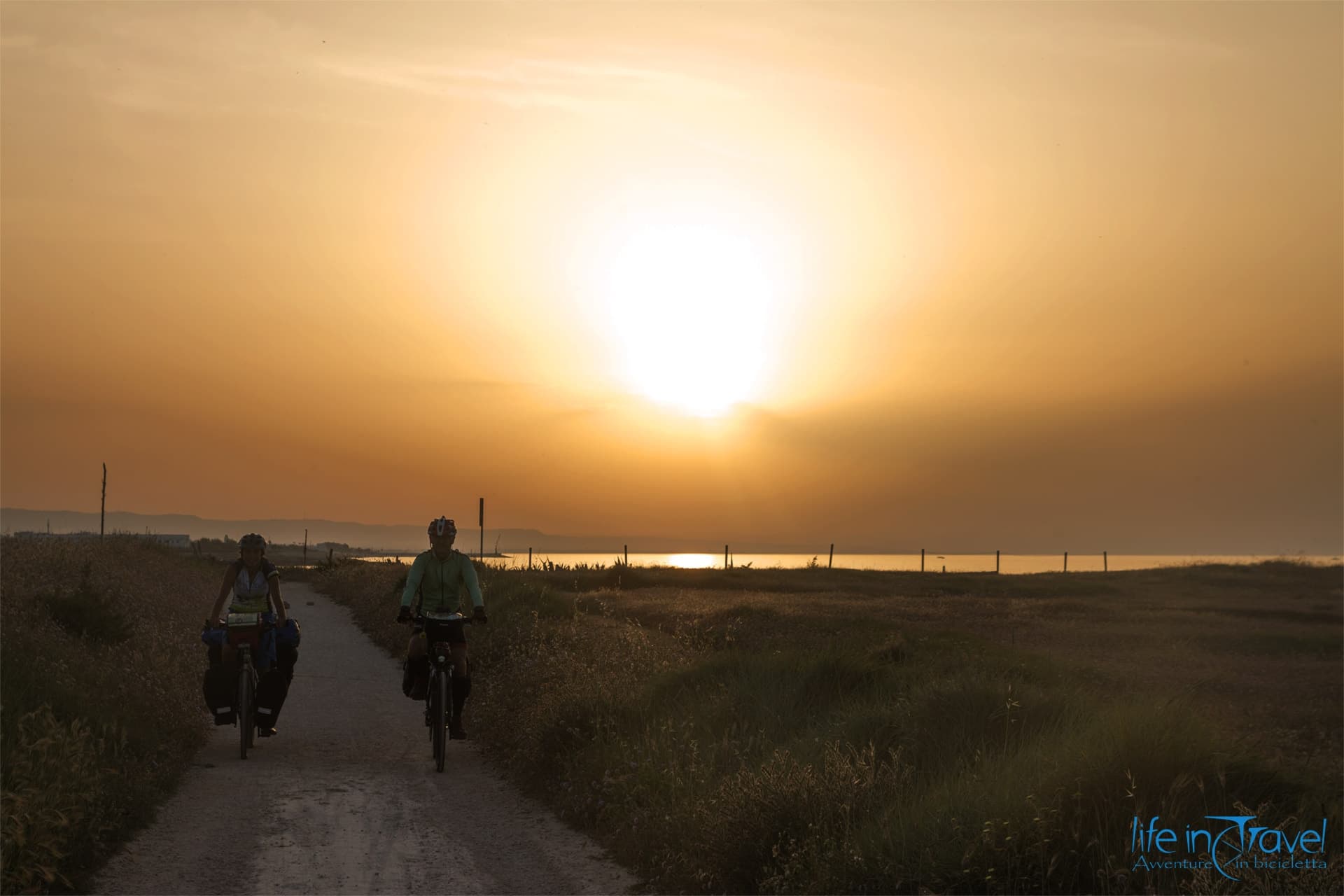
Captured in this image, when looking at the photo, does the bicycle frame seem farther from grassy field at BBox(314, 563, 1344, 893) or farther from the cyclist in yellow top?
grassy field at BBox(314, 563, 1344, 893)

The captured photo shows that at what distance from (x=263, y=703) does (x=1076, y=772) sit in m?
8.82

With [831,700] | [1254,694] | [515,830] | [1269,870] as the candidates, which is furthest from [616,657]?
[1254,694]

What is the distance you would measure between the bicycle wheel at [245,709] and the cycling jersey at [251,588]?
0.65 m

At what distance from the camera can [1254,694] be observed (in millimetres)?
20469

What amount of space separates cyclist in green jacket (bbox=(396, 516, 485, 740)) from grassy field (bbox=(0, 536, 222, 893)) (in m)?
2.53

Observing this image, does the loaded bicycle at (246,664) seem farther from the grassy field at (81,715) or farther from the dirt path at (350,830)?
the grassy field at (81,715)

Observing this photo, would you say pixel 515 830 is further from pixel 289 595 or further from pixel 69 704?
pixel 289 595

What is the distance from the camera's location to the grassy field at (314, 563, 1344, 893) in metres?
6.91

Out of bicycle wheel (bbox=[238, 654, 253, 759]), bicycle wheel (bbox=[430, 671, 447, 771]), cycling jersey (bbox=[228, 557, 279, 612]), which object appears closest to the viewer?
bicycle wheel (bbox=[430, 671, 447, 771])

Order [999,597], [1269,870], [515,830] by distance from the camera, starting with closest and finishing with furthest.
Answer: [1269,870] → [515,830] → [999,597]

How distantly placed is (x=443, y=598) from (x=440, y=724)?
147cm

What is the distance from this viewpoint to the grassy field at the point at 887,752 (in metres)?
6.91

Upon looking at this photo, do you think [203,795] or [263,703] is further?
[263,703]

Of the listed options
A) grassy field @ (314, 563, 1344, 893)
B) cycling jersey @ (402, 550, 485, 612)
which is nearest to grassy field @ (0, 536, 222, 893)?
cycling jersey @ (402, 550, 485, 612)
